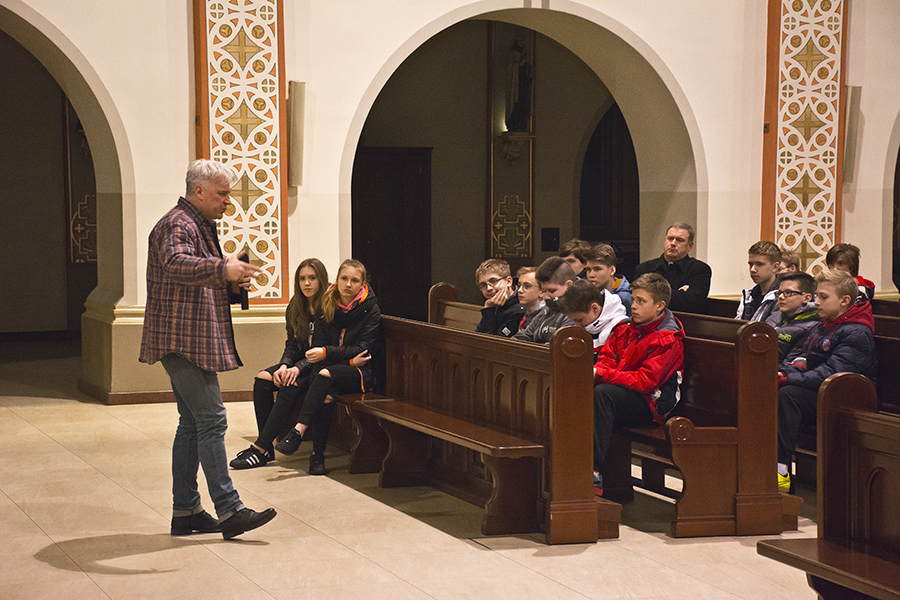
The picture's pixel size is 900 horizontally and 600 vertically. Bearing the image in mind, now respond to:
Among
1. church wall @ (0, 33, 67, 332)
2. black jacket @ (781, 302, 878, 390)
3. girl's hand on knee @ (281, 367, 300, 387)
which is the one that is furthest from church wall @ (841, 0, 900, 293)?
church wall @ (0, 33, 67, 332)

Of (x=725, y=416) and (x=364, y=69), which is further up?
(x=364, y=69)

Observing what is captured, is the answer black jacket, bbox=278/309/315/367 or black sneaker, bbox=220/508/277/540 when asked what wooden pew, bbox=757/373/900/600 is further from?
black jacket, bbox=278/309/315/367

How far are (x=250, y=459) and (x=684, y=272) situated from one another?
2.94m

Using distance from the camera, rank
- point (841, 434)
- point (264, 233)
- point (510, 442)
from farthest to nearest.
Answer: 1. point (264, 233)
2. point (510, 442)
3. point (841, 434)

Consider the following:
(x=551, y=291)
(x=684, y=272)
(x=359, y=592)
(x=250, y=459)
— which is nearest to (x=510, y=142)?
(x=684, y=272)

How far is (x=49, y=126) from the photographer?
36.0ft

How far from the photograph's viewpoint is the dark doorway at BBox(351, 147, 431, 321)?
12047 mm

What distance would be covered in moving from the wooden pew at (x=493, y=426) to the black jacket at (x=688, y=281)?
74.6 inches

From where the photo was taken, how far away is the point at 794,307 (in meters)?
5.41

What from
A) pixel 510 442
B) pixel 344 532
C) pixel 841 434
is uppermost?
pixel 841 434

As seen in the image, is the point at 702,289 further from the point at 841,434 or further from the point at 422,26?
the point at 841,434

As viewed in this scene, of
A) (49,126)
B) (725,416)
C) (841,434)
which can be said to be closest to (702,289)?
(725,416)

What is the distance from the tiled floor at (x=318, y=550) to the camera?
151 inches

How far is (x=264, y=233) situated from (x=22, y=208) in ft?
14.5
